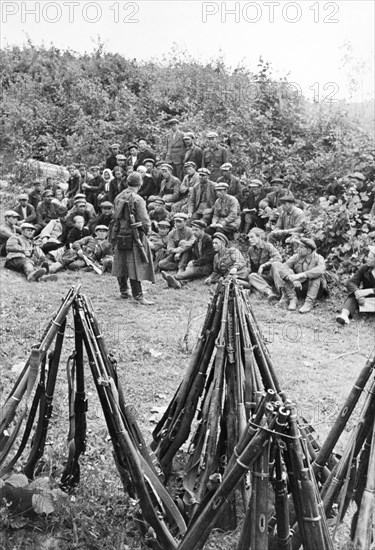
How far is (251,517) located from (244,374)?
126cm

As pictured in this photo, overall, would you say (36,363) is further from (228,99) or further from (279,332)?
(228,99)

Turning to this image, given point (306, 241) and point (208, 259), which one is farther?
point (208, 259)

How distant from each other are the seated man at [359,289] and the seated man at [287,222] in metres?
2.03

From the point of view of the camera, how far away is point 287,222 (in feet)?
35.3

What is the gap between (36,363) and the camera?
377 centimetres

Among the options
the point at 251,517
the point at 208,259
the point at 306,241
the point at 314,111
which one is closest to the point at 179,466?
the point at 251,517

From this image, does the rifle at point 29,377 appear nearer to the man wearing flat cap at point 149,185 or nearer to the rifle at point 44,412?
the rifle at point 44,412

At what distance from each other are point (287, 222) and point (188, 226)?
6.47 feet

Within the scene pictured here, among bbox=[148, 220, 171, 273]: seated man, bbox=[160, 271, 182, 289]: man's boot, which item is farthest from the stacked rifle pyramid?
bbox=[148, 220, 171, 273]: seated man

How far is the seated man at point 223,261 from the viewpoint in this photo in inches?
388

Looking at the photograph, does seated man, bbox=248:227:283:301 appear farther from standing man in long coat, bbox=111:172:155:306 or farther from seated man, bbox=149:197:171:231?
seated man, bbox=149:197:171:231

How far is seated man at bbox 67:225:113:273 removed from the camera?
11.1 meters

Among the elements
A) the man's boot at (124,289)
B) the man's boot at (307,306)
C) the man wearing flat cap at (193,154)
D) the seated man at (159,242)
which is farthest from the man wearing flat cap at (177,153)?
the man's boot at (307,306)

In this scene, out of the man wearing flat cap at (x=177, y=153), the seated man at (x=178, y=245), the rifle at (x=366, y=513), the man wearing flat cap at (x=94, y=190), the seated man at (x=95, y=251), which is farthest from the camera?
the man wearing flat cap at (x=177, y=153)
